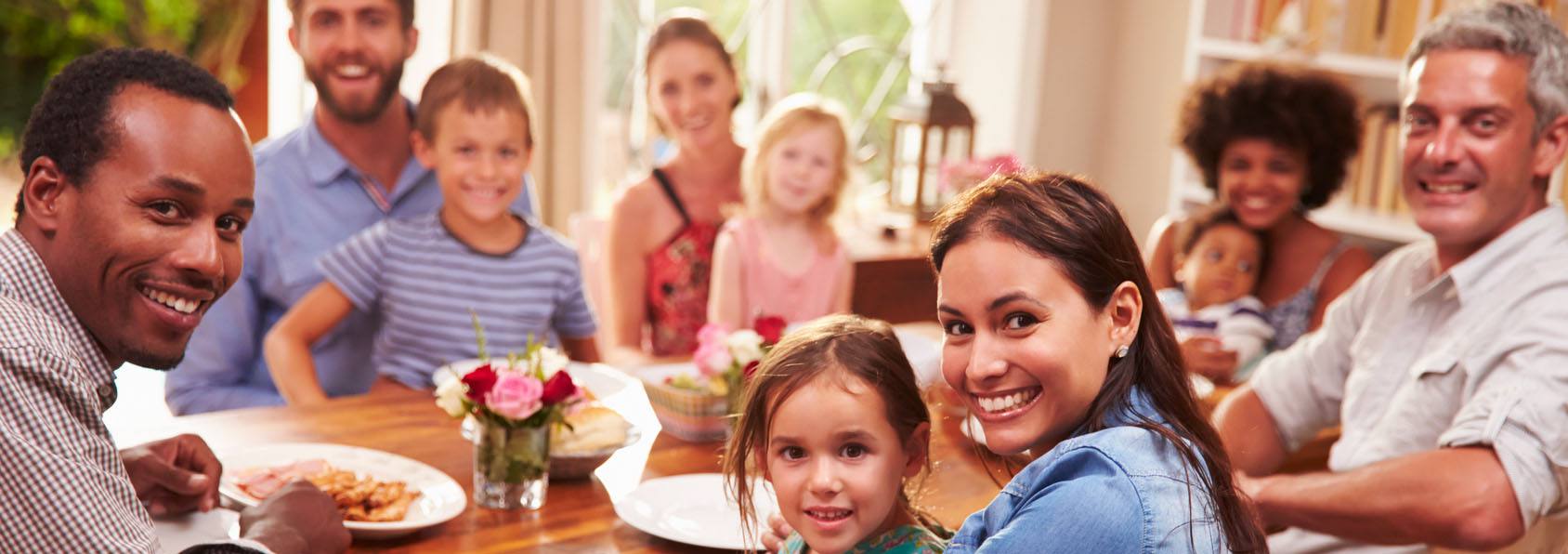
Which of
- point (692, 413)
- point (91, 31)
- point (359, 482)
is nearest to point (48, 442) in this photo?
point (359, 482)

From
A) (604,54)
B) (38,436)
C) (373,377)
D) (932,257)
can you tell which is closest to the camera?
(38,436)

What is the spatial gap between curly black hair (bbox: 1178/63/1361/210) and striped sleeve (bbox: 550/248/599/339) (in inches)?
59.2

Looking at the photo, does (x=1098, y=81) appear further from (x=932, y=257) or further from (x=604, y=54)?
(x=932, y=257)

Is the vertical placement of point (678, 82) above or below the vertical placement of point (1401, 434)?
above

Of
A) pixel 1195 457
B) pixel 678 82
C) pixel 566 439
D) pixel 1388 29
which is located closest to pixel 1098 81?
pixel 1388 29

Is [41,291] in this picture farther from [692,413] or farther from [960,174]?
[960,174]

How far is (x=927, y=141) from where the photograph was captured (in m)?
4.23

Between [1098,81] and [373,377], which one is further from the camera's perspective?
[1098,81]

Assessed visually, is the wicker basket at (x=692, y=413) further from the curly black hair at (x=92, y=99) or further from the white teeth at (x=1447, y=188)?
the white teeth at (x=1447, y=188)

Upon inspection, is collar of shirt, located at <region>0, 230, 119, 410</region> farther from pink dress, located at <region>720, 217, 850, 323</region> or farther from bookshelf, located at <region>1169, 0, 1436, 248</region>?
bookshelf, located at <region>1169, 0, 1436, 248</region>

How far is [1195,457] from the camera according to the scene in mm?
1280

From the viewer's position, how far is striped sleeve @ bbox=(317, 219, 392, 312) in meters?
2.46

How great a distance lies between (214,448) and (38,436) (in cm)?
68

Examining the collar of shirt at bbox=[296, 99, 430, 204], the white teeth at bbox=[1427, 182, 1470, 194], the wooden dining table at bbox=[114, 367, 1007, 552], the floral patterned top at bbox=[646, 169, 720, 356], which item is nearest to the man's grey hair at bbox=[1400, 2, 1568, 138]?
the white teeth at bbox=[1427, 182, 1470, 194]
